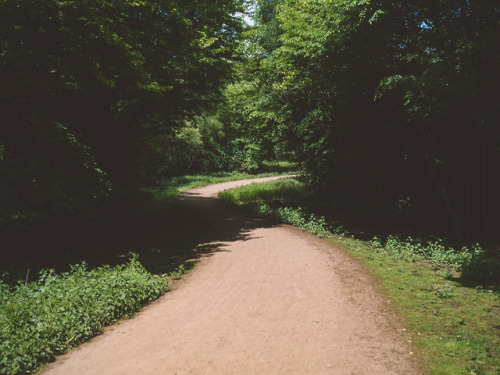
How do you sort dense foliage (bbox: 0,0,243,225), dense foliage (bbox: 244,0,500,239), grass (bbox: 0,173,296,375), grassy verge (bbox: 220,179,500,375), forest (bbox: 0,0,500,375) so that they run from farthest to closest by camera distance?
dense foliage (bbox: 244,0,500,239) → dense foliage (bbox: 0,0,243,225) → forest (bbox: 0,0,500,375) → grass (bbox: 0,173,296,375) → grassy verge (bbox: 220,179,500,375)

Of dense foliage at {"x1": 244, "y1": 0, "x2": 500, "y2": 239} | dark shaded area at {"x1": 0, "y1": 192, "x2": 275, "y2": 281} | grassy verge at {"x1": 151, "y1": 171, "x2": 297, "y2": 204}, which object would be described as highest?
dense foliage at {"x1": 244, "y1": 0, "x2": 500, "y2": 239}

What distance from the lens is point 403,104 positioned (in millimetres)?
10203

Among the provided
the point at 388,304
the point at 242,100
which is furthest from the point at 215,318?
the point at 242,100

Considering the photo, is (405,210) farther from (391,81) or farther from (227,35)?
(227,35)

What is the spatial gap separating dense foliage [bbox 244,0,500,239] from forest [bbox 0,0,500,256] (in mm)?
53

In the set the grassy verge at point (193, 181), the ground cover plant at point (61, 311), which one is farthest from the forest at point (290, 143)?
the grassy verge at point (193, 181)

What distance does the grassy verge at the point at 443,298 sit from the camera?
4.29 meters

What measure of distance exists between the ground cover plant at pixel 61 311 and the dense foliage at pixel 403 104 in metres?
9.16

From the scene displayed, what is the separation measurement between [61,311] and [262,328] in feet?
12.2

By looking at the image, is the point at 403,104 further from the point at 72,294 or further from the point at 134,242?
the point at 134,242

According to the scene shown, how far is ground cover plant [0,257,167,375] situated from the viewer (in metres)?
4.56

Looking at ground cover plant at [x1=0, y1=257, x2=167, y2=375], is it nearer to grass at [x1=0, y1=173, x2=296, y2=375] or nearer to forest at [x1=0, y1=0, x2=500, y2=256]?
grass at [x1=0, y1=173, x2=296, y2=375]

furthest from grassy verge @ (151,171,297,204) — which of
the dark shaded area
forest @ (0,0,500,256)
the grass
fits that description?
the grass

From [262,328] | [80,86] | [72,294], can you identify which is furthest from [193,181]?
[262,328]
